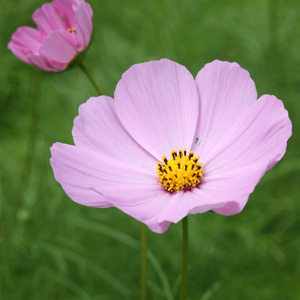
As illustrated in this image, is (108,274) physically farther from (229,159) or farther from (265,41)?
(265,41)

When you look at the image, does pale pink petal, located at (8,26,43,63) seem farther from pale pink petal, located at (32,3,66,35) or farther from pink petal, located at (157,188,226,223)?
pink petal, located at (157,188,226,223)

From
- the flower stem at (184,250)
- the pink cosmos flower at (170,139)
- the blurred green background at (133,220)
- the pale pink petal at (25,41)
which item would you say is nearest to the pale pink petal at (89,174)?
the pink cosmos flower at (170,139)

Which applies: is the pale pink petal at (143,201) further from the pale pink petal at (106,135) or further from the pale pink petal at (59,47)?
the pale pink petal at (59,47)

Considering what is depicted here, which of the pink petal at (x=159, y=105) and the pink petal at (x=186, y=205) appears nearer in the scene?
the pink petal at (x=186, y=205)

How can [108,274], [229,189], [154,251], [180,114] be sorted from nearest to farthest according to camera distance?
[229,189] < [180,114] < [108,274] < [154,251]

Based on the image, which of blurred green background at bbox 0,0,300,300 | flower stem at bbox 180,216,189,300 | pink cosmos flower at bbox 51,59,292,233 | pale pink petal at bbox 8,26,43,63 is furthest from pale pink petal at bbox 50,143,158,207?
blurred green background at bbox 0,0,300,300

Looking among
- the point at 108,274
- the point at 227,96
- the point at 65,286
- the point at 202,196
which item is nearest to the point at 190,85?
the point at 227,96

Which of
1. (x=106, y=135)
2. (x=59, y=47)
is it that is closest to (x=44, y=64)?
(x=59, y=47)
